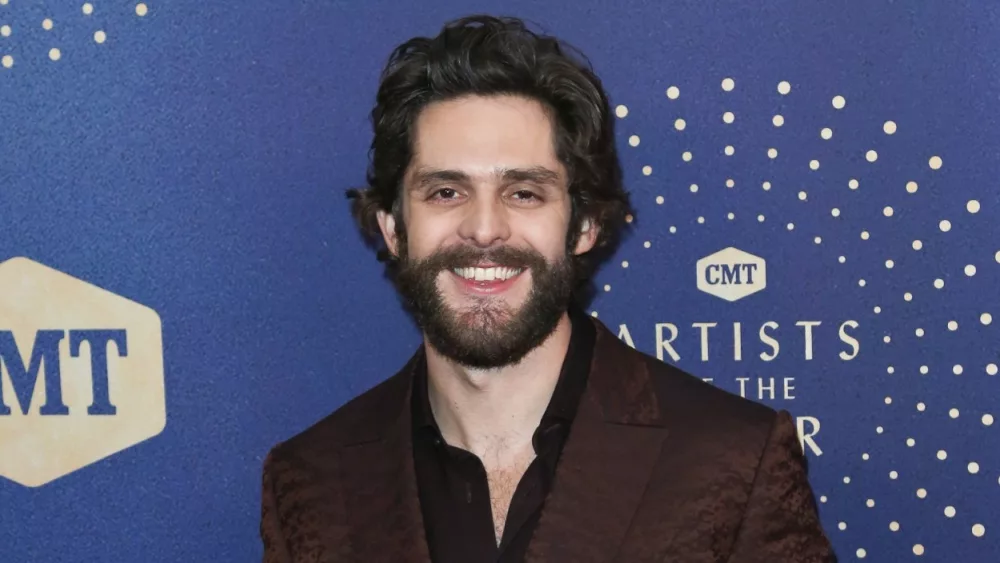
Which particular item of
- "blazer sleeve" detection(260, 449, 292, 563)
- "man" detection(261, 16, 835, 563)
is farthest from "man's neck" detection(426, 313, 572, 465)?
"blazer sleeve" detection(260, 449, 292, 563)

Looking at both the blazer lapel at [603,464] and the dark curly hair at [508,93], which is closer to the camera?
the blazer lapel at [603,464]

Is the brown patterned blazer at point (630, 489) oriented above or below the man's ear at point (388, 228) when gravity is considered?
below

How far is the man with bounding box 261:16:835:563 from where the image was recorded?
1818mm

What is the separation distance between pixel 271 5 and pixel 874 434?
1510 mm

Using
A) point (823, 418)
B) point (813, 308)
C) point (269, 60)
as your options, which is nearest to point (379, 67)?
point (269, 60)

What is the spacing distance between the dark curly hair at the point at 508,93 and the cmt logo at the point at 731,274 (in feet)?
0.75

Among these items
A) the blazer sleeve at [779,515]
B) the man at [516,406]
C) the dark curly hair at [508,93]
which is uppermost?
the dark curly hair at [508,93]

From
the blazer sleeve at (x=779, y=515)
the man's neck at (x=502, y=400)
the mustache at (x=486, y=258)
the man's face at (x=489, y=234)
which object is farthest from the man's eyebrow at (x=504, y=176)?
the blazer sleeve at (x=779, y=515)

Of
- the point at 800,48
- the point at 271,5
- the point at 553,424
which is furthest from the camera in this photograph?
the point at 271,5

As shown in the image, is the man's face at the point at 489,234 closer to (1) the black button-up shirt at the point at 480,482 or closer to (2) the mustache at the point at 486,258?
(2) the mustache at the point at 486,258

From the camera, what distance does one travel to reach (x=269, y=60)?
7.38ft

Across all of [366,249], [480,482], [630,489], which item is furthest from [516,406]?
[366,249]

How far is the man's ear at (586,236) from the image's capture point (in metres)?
2.02

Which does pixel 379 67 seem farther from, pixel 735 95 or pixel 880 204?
pixel 880 204
